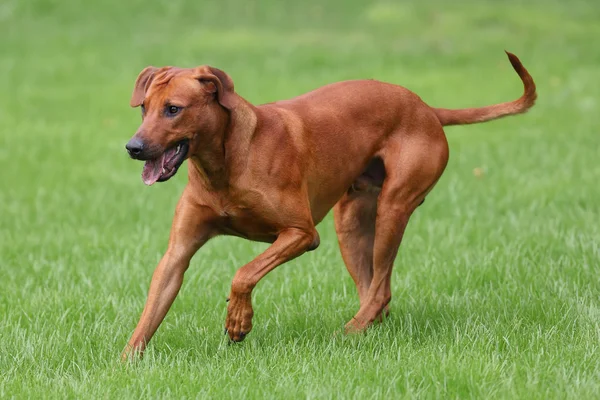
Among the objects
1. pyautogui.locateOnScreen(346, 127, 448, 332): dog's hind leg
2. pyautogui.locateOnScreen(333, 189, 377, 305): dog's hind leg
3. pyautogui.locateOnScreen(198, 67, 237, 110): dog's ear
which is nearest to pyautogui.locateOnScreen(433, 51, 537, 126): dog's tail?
pyautogui.locateOnScreen(346, 127, 448, 332): dog's hind leg

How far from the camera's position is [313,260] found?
7758 mm

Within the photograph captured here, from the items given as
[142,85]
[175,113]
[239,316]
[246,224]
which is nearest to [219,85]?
[175,113]

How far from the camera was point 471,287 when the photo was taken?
268 inches

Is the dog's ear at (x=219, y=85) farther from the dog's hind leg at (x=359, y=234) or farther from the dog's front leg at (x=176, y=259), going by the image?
the dog's hind leg at (x=359, y=234)

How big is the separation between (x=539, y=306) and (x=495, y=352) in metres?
1.12

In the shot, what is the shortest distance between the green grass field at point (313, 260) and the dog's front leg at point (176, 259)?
19cm

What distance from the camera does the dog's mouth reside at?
16.7ft

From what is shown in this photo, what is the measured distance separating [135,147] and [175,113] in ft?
0.99

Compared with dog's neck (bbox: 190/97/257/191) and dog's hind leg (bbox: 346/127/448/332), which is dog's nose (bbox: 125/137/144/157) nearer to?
dog's neck (bbox: 190/97/257/191)

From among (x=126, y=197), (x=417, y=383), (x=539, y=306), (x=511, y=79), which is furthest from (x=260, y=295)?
(x=511, y=79)

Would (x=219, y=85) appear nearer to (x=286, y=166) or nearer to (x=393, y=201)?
(x=286, y=166)

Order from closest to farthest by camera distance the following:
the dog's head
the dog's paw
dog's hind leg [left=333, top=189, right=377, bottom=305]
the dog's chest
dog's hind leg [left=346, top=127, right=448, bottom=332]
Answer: the dog's head → the dog's paw → the dog's chest → dog's hind leg [left=346, top=127, right=448, bottom=332] → dog's hind leg [left=333, top=189, right=377, bottom=305]

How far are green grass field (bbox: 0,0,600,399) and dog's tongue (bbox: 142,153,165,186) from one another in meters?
0.88

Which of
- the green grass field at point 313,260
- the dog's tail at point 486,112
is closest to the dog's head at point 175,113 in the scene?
the green grass field at point 313,260
